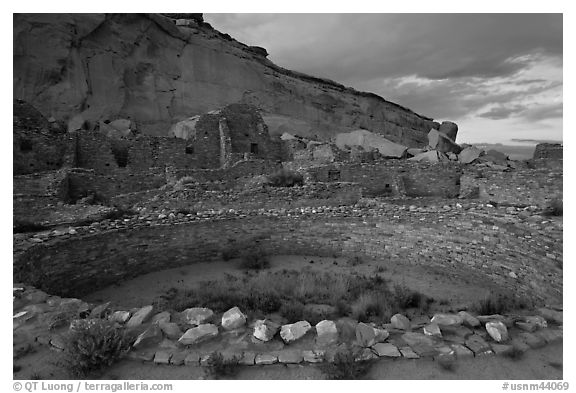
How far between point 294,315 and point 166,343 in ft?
7.23

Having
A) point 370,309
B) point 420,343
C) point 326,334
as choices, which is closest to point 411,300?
point 370,309

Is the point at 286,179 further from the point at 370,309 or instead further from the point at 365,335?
the point at 365,335

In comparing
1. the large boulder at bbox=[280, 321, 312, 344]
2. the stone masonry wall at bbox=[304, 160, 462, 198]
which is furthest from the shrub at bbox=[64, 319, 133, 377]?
the stone masonry wall at bbox=[304, 160, 462, 198]

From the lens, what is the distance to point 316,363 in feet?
13.5

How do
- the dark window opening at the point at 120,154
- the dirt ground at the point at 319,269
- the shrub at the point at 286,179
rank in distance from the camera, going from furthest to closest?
the dark window opening at the point at 120,154
the shrub at the point at 286,179
the dirt ground at the point at 319,269

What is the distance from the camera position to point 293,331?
4605 mm

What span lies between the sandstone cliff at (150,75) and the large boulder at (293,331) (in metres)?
26.7

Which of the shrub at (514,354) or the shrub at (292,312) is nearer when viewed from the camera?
the shrub at (514,354)

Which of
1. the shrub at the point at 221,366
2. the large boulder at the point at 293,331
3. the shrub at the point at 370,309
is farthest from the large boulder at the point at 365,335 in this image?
the shrub at the point at 221,366

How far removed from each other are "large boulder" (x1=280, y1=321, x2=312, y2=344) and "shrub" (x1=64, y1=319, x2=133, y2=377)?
2.24m

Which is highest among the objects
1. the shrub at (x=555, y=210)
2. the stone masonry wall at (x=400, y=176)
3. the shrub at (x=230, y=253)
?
the stone masonry wall at (x=400, y=176)

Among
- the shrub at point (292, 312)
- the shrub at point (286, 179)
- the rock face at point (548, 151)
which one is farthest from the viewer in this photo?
the rock face at point (548, 151)

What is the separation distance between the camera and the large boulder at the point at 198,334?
4.48 metres

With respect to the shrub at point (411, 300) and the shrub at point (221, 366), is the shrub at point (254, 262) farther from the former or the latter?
the shrub at point (221, 366)
